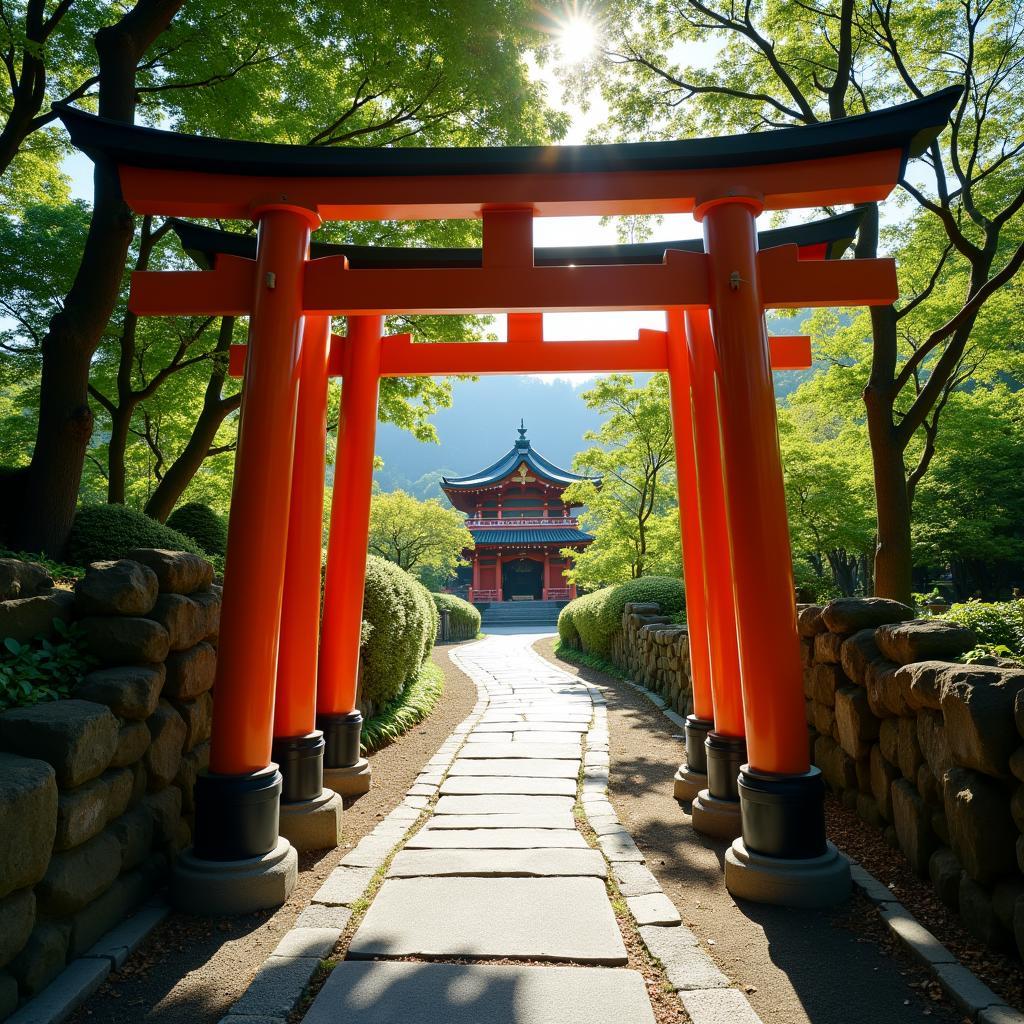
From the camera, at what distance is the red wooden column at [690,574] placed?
14.7ft

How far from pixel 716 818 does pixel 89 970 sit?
3.09 m

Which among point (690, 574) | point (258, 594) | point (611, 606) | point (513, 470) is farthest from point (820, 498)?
point (513, 470)

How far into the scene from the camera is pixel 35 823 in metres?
2.09

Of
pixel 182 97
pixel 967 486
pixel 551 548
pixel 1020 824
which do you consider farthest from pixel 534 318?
pixel 551 548

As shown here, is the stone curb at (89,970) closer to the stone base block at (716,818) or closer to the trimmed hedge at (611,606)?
the stone base block at (716,818)

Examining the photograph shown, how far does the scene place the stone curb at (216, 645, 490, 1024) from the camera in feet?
7.21

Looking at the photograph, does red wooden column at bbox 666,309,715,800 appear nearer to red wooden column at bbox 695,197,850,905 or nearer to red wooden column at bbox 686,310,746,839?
red wooden column at bbox 686,310,746,839

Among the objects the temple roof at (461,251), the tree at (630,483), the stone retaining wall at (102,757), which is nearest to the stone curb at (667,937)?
the stone retaining wall at (102,757)

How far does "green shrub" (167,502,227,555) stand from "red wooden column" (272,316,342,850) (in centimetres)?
311

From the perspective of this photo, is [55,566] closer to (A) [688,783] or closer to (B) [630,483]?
(A) [688,783]

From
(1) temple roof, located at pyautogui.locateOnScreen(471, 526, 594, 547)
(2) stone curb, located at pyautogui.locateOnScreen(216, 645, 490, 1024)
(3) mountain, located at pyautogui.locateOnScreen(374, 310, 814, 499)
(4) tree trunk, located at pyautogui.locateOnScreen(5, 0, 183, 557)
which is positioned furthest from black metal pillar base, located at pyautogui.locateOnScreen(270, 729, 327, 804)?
(3) mountain, located at pyautogui.locateOnScreen(374, 310, 814, 499)

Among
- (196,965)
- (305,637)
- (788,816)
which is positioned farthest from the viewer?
(305,637)

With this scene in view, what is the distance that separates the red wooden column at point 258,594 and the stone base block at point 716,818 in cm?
232

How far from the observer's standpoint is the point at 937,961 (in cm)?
234
